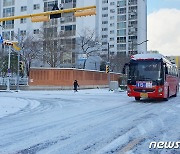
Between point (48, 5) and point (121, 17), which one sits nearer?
point (48, 5)

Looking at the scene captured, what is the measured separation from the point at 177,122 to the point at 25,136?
5328mm

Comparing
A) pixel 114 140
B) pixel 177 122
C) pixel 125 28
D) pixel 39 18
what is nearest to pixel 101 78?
pixel 39 18

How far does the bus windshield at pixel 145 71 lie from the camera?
19719mm

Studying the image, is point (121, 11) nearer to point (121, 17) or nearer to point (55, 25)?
point (121, 17)

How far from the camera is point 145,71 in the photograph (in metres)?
→ 19.9

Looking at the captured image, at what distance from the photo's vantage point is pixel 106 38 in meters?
108

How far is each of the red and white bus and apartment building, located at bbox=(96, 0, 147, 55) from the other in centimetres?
7602

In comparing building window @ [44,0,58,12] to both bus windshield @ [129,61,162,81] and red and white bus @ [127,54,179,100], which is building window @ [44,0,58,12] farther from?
bus windshield @ [129,61,162,81]

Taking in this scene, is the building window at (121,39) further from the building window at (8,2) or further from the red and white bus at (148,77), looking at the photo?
the red and white bus at (148,77)

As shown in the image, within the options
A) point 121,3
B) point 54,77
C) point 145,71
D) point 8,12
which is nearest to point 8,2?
point 8,12

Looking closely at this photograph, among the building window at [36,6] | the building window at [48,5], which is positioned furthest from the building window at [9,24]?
the building window at [48,5]

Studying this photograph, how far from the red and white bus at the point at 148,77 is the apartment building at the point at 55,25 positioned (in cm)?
3602

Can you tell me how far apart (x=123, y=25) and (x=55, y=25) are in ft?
143

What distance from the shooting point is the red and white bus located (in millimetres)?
19516
